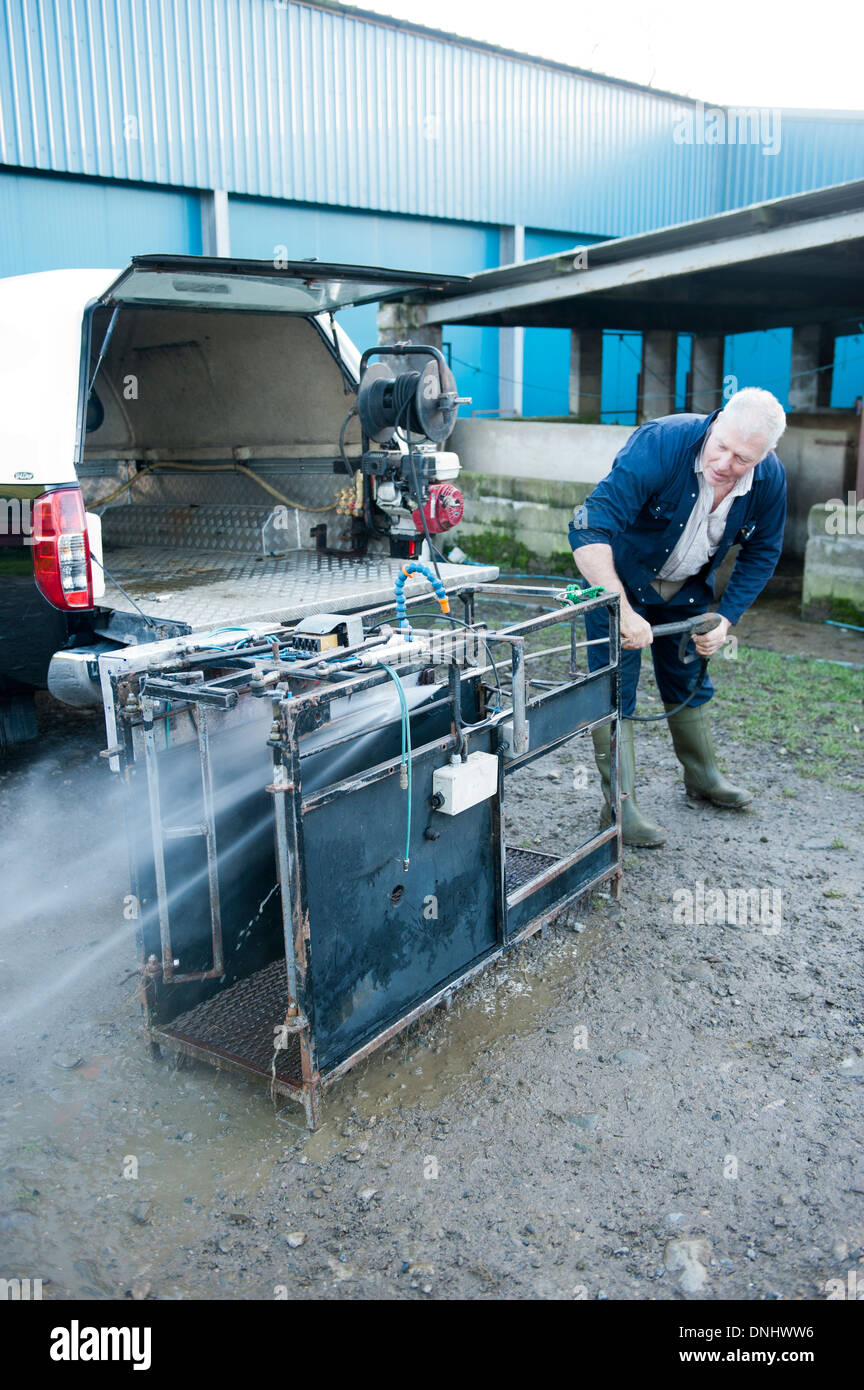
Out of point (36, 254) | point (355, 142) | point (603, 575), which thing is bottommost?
point (603, 575)

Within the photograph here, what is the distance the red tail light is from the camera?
158 inches

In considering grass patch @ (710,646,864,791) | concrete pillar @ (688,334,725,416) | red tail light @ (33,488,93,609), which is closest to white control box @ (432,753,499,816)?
red tail light @ (33,488,93,609)

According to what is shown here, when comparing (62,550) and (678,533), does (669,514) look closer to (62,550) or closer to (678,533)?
(678,533)

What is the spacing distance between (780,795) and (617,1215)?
2.81 meters

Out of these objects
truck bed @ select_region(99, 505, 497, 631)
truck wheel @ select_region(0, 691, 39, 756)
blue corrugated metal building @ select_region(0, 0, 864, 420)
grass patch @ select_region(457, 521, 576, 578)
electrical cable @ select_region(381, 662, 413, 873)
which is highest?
blue corrugated metal building @ select_region(0, 0, 864, 420)

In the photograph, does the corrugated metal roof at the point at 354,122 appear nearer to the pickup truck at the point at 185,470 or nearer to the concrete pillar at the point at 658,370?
the concrete pillar at the point at 658,370

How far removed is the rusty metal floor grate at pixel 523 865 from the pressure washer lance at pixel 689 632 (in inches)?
25.2

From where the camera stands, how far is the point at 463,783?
2840mm

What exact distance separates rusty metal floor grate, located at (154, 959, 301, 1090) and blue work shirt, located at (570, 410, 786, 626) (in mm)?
1900

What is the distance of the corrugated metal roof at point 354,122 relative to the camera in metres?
11.7

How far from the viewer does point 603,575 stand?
12.2 feet

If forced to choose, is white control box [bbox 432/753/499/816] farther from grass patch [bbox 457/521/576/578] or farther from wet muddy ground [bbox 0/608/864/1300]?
grass patch [bbox 457/521/576/578]

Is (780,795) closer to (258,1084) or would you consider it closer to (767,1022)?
(767,1022)
